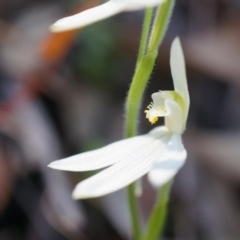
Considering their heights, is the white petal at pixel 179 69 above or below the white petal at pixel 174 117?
above

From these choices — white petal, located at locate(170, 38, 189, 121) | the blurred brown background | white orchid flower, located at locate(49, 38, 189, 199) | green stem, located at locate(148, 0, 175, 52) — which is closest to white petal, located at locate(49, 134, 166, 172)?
white orchid flower, located at locate(49, 38, 189, 199)

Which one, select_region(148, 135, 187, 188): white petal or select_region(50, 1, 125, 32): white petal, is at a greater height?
select_region(50, 1, 125, 32): white petal

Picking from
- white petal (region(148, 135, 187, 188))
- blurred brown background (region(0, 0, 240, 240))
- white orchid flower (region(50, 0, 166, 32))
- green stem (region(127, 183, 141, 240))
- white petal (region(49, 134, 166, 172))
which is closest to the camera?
white petal (region(148, 135, 187, 188))

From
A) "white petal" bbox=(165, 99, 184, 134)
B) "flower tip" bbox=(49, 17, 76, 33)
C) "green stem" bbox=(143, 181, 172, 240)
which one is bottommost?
"green stem" bbox=(143, 181, 172, 240)

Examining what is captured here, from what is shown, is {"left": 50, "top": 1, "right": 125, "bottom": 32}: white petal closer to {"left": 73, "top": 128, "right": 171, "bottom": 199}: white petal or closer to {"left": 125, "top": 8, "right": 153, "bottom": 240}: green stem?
{"left": 125, "top": 8, "right": 153, "bottom": 240}: green stem

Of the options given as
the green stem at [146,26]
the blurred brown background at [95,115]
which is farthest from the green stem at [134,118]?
the blurred brown background at [95,115]

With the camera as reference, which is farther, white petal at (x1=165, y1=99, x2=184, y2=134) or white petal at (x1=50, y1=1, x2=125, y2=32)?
white petal at (x1=165, y1=99, x2=184, y2=134)

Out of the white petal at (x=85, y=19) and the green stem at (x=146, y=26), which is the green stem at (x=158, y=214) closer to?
the green stem at (x=146, y=26)
